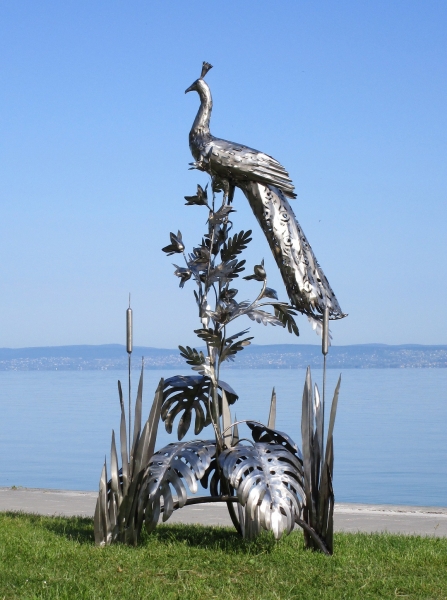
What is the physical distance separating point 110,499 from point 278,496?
1153 millimetres

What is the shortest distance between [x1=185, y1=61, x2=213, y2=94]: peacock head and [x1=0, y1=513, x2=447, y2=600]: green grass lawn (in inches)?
119

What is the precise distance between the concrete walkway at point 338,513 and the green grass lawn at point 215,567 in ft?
2.40

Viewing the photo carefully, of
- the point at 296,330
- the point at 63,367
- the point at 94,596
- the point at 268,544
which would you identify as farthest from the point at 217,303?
the point at 63,367

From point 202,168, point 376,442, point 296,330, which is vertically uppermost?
point 202,168

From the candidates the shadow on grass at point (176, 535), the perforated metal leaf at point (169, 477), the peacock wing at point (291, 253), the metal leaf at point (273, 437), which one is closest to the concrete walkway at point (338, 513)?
the shadow on grass at point (176, 535)

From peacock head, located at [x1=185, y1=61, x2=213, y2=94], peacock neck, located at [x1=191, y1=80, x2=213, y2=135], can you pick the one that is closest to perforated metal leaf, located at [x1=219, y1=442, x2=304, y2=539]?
peacock neck, located at [x1=191, y1=80, x2=213, y2=135]

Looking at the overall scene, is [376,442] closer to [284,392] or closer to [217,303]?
[217,303]

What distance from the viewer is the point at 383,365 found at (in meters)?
76.7

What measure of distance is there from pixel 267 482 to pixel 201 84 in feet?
8.79

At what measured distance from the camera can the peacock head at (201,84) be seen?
20.6 feet

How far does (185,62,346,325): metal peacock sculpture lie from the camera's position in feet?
19.8

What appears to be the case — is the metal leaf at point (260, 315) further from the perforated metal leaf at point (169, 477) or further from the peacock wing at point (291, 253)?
the perforated metal leaf at point (169, 477)

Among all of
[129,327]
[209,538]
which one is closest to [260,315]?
[129,327]

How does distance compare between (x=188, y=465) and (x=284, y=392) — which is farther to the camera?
(x=284, y=392)
